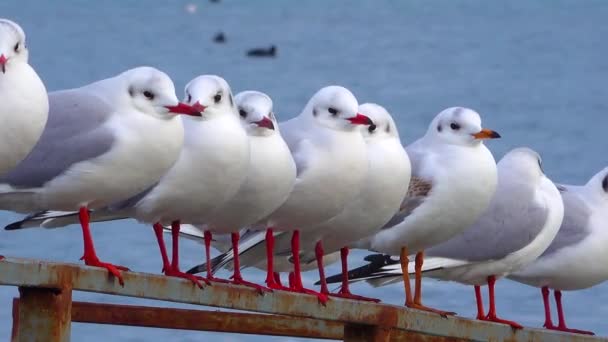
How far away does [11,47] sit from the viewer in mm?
7781

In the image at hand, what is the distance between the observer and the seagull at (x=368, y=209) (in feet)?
31.2

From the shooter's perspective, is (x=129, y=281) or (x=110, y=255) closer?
(x=129, y=281)

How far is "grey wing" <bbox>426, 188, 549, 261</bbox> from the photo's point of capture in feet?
34.1

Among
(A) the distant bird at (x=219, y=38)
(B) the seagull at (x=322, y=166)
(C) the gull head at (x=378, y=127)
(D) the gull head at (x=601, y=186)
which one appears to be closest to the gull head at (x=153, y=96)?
(B) the seagull at (x=322, y=166)

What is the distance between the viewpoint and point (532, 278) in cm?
1124

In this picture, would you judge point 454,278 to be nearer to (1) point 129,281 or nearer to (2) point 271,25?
(1) point 129,281

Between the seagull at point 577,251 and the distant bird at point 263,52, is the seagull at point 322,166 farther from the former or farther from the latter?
the distant bird at point 263,52

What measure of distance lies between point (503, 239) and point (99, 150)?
3009 millimetres

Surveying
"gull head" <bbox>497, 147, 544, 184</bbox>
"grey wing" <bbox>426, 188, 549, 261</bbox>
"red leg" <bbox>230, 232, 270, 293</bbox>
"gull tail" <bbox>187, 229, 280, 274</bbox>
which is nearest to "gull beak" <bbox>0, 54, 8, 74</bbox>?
"red leg" <bbox>230, 232, 270, 293</bbox>

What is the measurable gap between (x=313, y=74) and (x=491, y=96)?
457 cm

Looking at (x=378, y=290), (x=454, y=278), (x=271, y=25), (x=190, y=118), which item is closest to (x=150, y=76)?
(x=190, y=118)

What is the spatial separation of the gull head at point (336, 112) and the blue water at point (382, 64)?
832 cm

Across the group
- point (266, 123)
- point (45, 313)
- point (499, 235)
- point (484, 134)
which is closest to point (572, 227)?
point (499, 235)

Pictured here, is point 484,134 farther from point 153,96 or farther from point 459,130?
point 153,96
